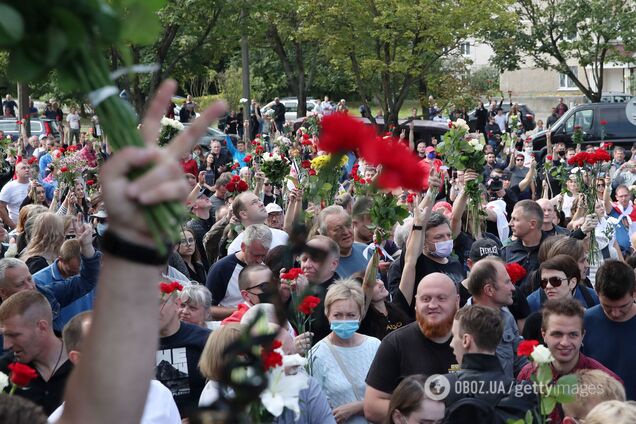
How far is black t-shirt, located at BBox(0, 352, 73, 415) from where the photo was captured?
17.2ft

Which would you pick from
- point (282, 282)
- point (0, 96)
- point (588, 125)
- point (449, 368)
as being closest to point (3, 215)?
point (282, 282)

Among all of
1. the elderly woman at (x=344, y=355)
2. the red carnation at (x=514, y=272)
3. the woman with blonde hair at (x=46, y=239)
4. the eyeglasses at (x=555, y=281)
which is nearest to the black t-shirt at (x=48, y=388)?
the elderly woman at (x=344, y=355)

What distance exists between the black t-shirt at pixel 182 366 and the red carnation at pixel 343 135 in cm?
396

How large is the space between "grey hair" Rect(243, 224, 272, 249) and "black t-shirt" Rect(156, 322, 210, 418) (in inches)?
89.2

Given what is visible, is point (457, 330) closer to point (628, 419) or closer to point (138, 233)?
point (628, 419)

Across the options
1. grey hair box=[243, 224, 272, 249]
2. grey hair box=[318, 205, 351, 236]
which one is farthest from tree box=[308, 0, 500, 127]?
grey hair box=[243, 224, 272, 249]

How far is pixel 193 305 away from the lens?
257 inches

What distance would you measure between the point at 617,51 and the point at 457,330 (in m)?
39.9

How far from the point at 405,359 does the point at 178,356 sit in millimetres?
1270

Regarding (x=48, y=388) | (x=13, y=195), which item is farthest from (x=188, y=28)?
(x=48, y=388)

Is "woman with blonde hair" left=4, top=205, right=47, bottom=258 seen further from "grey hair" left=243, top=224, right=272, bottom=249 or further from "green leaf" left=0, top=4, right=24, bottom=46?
"green leaf" left=0, top=4, right=24, bottom=46

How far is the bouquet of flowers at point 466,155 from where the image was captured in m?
10.2

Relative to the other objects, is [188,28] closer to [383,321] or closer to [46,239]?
[46,239]

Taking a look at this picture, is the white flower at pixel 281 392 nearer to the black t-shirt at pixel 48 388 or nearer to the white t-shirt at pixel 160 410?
the white t-shirt at pixel 160 410
